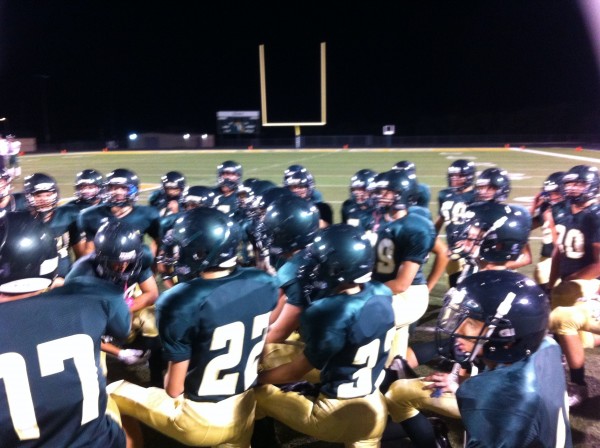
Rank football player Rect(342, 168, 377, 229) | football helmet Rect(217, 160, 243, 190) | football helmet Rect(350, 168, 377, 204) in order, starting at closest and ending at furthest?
football player Rect(342, 168, 377, 229) < football helmet Rect(350, 168, 377, 204) < football helmet Rect(217, 160, 243, 190)

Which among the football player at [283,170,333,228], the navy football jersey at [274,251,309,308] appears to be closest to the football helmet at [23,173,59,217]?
the football player at [283,170,333,228]

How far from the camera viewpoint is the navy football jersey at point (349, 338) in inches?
108

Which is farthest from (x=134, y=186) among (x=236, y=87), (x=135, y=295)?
(x=236, y=87)

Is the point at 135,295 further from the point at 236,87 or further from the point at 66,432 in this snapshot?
the point at 236,87

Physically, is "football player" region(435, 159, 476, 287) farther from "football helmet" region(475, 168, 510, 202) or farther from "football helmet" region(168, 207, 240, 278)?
"football helmet" region(168, 207, 240, 278)

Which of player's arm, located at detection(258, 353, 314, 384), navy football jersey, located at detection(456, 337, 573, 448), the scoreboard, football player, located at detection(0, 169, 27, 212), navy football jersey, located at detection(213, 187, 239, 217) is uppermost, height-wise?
the scoreboard

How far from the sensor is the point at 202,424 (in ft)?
9.29

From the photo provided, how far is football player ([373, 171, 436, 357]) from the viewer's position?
14.1 feet

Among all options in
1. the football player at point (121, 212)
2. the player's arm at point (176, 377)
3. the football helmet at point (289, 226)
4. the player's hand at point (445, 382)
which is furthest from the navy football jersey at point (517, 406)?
the football player at point (121, 212)

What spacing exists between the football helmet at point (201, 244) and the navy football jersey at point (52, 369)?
2.19ft

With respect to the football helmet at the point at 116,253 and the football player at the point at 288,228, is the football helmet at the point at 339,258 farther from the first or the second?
the football helmet at the point at 116,253

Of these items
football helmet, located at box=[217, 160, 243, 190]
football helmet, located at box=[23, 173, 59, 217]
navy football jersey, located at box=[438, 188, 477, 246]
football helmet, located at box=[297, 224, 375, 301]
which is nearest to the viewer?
football helmet, located at box=[297, 224, 375, 301]

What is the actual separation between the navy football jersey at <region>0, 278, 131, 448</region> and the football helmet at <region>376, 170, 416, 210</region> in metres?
3.10

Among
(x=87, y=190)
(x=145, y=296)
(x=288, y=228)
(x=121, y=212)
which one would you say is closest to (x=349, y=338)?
(x=288, y=228)
